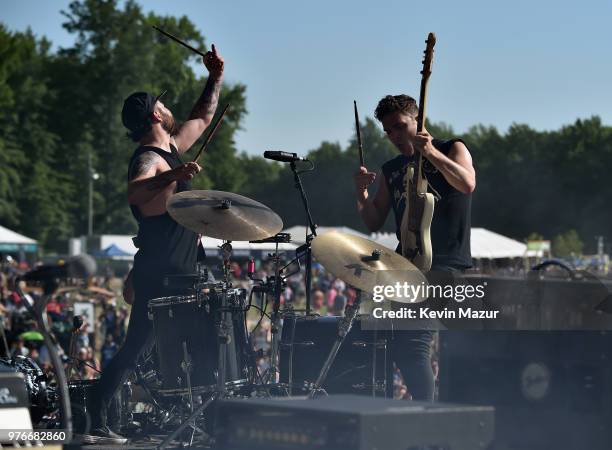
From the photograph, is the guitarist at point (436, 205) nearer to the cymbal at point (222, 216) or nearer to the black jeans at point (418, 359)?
the black jeans at point (418, 359)

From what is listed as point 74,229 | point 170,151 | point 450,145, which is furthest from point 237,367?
point 74,229

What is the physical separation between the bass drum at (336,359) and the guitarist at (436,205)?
15 centimetres

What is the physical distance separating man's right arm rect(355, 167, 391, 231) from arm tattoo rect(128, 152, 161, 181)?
0.97 m

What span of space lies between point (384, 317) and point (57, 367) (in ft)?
5.65

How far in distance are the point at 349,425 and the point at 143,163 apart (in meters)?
2.80

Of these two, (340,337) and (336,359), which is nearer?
(340,337)

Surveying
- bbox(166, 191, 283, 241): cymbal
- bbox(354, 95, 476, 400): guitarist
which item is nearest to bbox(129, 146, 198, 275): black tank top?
bbox(166, 191, 283, 241): cymbal

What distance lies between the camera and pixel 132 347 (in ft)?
18.0

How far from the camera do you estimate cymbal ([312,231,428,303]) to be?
4965mm

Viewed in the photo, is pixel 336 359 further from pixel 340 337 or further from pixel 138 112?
pixel 138 112

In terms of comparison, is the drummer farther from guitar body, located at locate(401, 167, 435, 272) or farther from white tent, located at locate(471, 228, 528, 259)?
white tent, located at locate(471, 228, 528, 259)

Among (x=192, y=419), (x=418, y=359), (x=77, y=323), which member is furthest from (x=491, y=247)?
(x=192, y=419)

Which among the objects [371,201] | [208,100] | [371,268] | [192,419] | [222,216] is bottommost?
[192,419]

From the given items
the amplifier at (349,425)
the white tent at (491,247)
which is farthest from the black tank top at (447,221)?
the white tent at (491,247)
